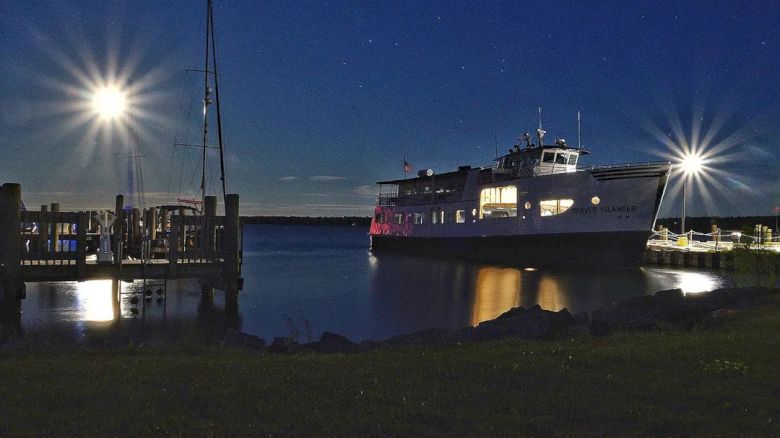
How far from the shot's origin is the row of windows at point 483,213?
141ft

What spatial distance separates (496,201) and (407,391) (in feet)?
147

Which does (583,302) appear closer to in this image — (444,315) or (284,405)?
(444,315)

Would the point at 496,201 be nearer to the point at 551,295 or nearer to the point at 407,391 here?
the point at 551,295

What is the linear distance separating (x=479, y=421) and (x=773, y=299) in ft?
45.7

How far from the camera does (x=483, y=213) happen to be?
50.5m

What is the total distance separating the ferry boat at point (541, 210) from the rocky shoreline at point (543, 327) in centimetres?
2243

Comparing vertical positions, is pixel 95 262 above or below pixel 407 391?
above

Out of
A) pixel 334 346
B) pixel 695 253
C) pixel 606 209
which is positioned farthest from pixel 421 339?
pixel 695 253

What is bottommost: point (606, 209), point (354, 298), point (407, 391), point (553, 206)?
point (354, 298)

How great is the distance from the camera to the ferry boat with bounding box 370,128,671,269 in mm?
39719

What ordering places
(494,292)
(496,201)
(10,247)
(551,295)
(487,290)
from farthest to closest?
(496,201) < (487,290) < (494,292) < (551,295) < (10,247)

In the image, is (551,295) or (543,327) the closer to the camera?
(543,327)

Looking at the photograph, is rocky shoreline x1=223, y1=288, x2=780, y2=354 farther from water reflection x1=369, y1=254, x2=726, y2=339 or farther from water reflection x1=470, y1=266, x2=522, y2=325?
water reflection x1=470, y1=266, x2=522, y2=325

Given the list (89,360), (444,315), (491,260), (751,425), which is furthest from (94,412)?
(491,260)
